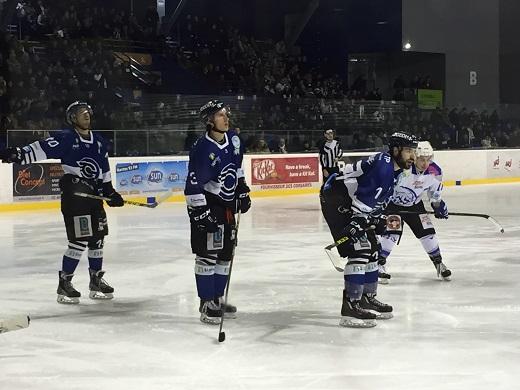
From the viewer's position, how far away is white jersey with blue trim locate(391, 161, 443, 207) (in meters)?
6.05

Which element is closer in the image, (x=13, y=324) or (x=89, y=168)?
(x=13, y=324)

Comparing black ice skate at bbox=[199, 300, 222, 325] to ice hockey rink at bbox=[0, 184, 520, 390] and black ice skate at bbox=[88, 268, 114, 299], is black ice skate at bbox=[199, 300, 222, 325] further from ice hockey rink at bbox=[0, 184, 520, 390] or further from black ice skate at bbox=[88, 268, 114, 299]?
black ice skate at bbox=[88, 268, 114, 299]

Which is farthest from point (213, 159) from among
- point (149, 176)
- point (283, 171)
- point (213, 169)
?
point (283, 171)

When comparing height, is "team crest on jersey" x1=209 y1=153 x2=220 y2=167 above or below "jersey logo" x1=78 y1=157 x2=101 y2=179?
above

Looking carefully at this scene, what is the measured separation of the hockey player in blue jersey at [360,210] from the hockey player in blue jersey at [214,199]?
0.53m

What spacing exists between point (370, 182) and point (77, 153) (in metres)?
1.96

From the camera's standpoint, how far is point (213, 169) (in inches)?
180

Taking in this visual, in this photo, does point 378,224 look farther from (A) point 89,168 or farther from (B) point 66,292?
(B) point 66,292

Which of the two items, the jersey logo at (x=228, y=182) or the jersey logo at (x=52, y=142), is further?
the jersey logo at (x=52, y=142)

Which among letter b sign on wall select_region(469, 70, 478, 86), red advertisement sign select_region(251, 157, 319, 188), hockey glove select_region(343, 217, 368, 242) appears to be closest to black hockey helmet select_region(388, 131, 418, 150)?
hockey glove select_region(343, 217, 368, 242)

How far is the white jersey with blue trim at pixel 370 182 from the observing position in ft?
14.8

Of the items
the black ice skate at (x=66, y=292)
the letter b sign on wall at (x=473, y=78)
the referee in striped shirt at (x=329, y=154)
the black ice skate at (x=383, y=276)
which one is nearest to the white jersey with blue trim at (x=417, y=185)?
the black ice skate at (x=383, y=276)

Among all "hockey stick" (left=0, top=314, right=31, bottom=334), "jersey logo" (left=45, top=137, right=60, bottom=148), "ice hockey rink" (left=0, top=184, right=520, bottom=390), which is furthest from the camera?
"jersey logo" (left=45, top=137, right=60, bottom=148)

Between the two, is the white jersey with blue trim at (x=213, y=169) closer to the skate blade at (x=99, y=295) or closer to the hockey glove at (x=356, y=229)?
the hockey glove at (x=356, y=229)
